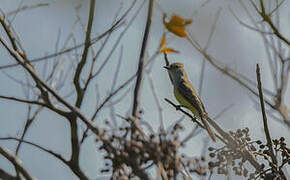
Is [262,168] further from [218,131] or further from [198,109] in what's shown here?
[198,109]

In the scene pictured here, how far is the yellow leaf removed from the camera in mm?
2672

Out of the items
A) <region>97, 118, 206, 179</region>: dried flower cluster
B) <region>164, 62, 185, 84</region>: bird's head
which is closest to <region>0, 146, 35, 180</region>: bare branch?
<region>97, 118, 206, 179</region>: dried flower cluster

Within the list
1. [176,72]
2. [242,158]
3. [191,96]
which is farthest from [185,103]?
[242,158]

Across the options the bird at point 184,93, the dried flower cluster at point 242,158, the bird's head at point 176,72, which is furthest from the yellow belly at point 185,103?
the dried flower cluster at point 242,158

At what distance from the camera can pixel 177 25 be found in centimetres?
270

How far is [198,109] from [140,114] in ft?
14.5

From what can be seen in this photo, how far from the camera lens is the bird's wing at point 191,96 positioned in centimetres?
701

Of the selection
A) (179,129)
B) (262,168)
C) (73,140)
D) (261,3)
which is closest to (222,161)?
(262,168)

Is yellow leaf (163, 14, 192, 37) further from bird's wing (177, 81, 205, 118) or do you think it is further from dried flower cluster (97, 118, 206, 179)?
bird's wing (177, 81, 205, 118)

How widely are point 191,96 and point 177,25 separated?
15.5ft

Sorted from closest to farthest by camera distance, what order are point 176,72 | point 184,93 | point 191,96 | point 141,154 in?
point 141,154 → point 191,96 → point 184,93 → point 176,72

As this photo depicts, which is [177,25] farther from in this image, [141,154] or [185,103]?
[185,103]

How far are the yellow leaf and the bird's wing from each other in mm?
3998

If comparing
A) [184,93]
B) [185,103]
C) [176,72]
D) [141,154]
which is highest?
[176,72]
